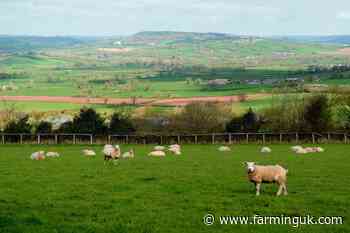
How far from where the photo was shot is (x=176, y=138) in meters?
57.3

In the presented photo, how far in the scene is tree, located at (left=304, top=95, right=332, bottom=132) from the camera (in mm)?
59594

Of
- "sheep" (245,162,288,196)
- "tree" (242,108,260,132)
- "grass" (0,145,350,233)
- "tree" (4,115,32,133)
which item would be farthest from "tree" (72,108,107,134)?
"sheep" (245,162,288,196)

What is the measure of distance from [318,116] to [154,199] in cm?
4420

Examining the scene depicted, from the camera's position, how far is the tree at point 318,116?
5959cm

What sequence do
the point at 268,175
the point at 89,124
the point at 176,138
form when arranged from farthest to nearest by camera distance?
the point at 89,124 → the point at 176,138 → the point at 268,175

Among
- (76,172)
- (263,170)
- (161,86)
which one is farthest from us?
(161,86)

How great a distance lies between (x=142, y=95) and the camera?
4956 inches

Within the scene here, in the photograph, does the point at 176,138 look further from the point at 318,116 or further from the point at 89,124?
the point at 318,116

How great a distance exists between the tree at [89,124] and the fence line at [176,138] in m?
3.46

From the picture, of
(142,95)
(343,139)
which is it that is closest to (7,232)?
(343,139)

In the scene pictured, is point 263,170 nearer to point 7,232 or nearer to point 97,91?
point 7,232

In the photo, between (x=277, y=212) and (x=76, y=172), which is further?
(x=76, y=172)

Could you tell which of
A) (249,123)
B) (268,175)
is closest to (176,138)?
(249,123)

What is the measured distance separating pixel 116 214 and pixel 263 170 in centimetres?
517
